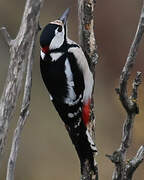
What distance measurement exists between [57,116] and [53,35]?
2.20 m

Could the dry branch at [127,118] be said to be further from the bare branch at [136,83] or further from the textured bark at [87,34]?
the textured bark at [87,34]

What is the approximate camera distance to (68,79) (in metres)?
2.11

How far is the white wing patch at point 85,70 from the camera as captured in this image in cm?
Result: 207

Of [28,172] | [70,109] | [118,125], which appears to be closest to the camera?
[70,109]

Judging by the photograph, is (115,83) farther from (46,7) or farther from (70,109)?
(70,109)

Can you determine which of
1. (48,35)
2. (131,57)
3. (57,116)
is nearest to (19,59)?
(131,57)

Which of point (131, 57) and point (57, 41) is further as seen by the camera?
point (57, 41)

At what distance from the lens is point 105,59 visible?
473cm

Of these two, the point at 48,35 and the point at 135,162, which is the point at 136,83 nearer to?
the point at 135,162

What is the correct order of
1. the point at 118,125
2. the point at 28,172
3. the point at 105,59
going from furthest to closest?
1. the point at 105,59
2. the point at 118,125
3. the point at 28,172

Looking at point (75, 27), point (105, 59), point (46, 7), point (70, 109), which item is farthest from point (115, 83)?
point (70, 109)

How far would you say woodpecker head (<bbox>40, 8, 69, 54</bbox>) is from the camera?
2.09 meters

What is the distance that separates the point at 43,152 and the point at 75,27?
1126 mm

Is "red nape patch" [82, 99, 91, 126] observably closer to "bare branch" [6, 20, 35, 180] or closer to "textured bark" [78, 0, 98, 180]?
"textured bark" [78, 0, 98, 180]
